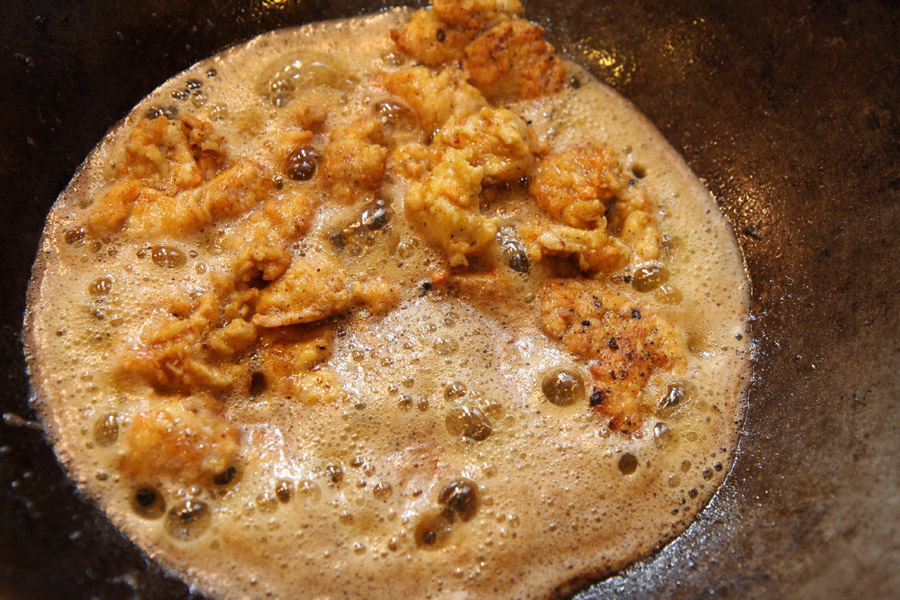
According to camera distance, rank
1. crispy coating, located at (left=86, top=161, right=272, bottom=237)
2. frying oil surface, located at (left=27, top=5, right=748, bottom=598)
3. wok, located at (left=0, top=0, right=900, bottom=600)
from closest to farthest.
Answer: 1. wok, located at (left=0, top=0, right=900, bottom=600)
2. frying oil surface, located at (left=27, top=5, right=748, bottom=598)
3. crispy coating, located at (left=86, top=161, right=272, bottom=237)

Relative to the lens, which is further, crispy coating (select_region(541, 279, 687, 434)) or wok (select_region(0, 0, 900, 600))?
crispy coating (select_region(541, 279, 687, 434))

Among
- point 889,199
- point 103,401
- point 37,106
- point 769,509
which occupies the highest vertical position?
point 37,106

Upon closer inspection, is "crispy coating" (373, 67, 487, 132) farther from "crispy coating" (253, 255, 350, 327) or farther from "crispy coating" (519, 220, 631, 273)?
"crispy coating" (253, 255, 350, 327)

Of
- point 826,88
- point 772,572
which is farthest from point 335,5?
point 772,572

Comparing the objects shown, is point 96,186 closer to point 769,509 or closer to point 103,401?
point 103,401

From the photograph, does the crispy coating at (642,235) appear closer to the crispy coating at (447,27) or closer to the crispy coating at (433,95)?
the crispy coating at (433,95)

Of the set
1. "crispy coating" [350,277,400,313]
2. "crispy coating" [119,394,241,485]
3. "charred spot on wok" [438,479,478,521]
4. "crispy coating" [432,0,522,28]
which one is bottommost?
"charred spot on wok" [438,479,478,521]

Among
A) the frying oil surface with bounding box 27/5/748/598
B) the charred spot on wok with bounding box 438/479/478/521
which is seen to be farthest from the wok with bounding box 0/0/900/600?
the charred spot on wok with bounding box 438/479/478/521

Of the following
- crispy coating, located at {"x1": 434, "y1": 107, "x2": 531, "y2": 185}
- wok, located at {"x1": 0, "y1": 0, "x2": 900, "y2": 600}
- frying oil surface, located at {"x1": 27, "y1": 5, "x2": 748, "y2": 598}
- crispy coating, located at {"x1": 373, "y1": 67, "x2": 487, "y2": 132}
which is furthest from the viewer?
crispy coating, located at {"x1": 373, "y1": 67, "x2": 487, "y2": 132}
